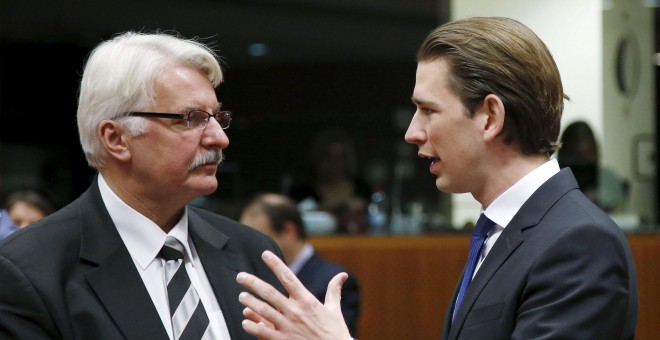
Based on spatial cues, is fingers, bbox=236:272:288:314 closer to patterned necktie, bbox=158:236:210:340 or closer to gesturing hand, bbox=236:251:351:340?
gesturing hand, bbox=236:251:351:340

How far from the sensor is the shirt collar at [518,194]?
213 cm

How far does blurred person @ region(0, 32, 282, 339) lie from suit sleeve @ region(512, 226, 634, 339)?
73cm

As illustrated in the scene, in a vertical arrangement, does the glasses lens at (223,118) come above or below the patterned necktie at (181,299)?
above

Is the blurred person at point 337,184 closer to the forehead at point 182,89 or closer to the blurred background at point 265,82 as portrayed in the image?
the blurred background at point 265,82

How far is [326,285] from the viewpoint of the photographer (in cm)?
509

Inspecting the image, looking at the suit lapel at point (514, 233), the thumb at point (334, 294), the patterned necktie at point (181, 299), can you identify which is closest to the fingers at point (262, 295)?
the thumb at point (334, 294)

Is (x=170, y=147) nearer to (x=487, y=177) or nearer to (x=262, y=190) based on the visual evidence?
(x=487, y=177)

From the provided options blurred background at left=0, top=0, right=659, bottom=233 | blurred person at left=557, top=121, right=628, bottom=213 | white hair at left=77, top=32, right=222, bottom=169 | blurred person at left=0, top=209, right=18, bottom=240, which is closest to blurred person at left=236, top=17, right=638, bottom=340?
white hair at left=77, top=32, right=222, bottom=169

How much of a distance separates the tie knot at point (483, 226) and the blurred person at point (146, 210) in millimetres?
599

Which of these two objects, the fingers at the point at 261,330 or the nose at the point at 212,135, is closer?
the fingers at the point at 261,330

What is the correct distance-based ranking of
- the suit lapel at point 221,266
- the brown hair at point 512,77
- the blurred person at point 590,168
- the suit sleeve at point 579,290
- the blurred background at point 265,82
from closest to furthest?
the suit sleeve at point 579,290 < the brown hair at point 512,77 < the suit lapel at point 221,266 < the blurred person at point 590,168 < the blurred background at point 265,82

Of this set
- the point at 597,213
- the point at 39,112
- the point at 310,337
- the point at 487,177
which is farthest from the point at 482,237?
the point at 39,112

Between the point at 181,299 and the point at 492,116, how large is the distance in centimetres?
81

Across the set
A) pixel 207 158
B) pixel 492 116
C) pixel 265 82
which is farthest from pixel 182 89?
pixel 265 82
